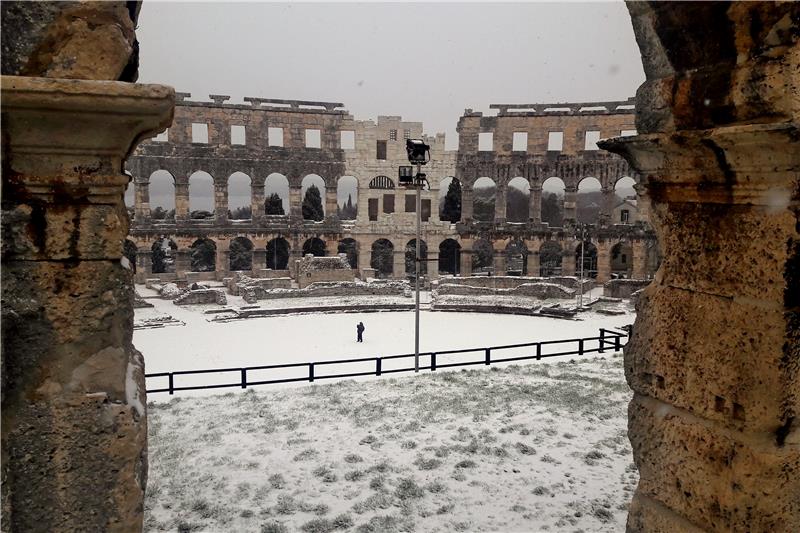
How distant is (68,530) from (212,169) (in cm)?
3204

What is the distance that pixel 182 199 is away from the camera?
3159 centimetres

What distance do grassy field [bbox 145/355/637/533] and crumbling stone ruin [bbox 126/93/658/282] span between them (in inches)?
912

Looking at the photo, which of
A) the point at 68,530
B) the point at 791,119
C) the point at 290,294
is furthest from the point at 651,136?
the point at 290,294

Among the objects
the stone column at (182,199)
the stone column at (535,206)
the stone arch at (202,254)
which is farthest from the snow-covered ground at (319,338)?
the stone arch at (202,254)

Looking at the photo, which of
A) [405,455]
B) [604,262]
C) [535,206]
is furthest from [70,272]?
[535,206]

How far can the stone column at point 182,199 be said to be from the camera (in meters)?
31.4

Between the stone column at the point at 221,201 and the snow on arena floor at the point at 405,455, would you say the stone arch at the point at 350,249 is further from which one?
the snow on arena floor at the point at 405,455

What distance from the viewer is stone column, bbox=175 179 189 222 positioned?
31.4 metres

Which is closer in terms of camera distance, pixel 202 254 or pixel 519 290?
pixel 519 290

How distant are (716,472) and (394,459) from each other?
3.76 meters

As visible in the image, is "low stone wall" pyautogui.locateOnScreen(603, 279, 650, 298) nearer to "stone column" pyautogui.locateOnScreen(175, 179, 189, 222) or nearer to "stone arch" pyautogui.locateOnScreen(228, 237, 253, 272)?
"stone column" pyautogui.locateOnScreen(175, 179, 189, 222)

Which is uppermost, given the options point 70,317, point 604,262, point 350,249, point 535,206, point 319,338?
point 535,206

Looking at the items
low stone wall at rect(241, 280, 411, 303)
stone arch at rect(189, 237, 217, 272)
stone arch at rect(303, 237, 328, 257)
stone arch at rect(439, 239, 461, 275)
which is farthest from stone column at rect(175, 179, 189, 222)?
stone arch at rect(439, 239, 461, 275)

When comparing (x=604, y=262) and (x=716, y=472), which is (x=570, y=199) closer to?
(x=604, y=262)
